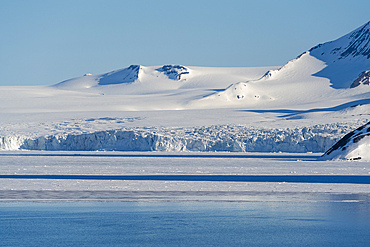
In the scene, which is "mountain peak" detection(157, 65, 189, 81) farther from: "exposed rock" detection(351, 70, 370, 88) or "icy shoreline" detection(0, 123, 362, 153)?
"icy shoreline" detection(0, 123, 362, 153)

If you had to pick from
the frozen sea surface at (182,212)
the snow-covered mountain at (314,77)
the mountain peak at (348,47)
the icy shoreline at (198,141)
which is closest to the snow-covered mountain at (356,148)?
the icy shoreline at (198,141)

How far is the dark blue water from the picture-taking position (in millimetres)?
7071

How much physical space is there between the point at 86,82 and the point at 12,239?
366 feet

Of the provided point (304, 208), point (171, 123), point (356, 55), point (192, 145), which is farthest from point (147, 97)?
point (304, 208)

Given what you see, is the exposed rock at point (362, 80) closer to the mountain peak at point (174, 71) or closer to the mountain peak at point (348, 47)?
the mountain peak at point (348, 47)

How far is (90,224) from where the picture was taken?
26.5 ft

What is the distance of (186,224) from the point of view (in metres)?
8.09

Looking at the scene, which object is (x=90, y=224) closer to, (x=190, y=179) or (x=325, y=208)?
(x=325, y=208)

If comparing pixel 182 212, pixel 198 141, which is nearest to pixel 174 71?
pixel 198 141

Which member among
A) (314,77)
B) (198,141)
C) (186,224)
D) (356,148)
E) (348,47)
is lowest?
(186,224)

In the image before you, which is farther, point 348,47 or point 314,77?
point 348,47

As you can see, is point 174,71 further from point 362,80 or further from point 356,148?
point 356,148

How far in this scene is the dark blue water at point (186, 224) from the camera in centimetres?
707

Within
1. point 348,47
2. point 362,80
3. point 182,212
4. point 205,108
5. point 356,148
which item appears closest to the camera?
point 182,212
